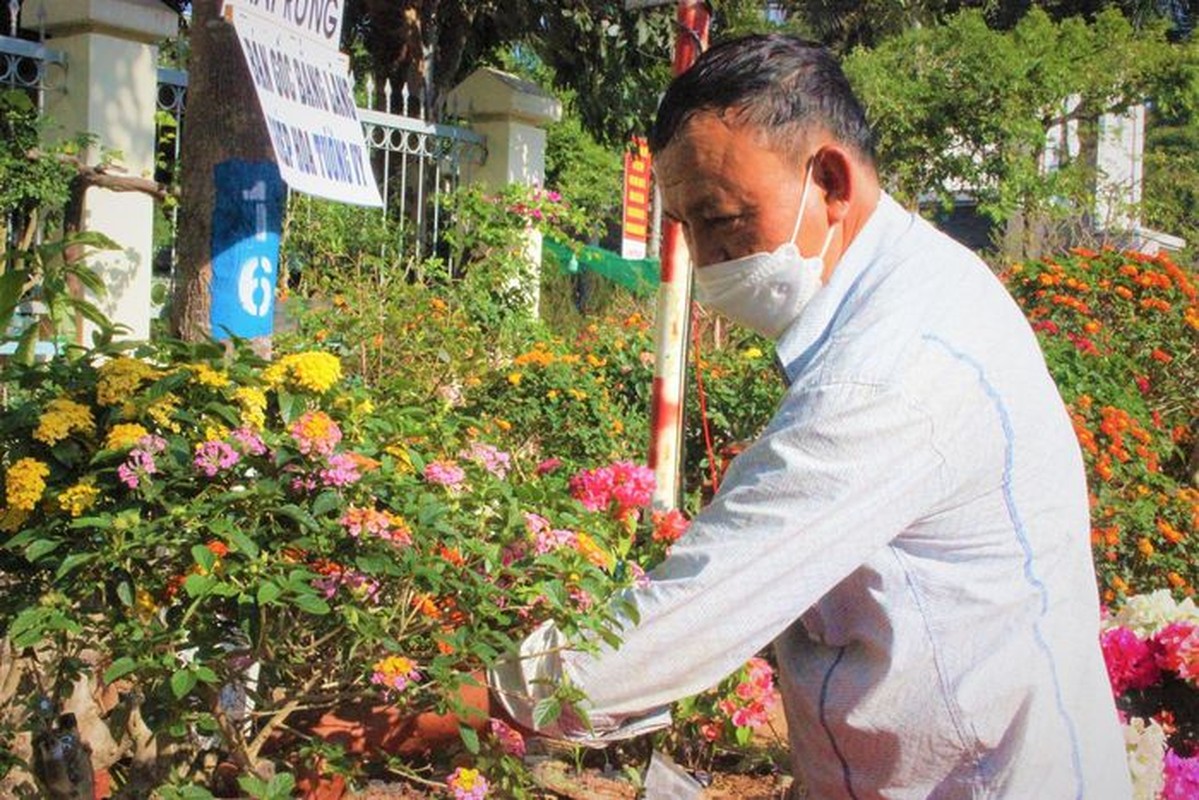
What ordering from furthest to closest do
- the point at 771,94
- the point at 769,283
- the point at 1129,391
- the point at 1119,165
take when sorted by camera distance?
1. the point at 1119,165
2. the point at 1129,391
3. the point at 769,283
4. the point at 771,94

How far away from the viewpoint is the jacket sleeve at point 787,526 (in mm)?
1370

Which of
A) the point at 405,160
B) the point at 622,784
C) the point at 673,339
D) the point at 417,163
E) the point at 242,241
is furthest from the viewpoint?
the point at 417,163

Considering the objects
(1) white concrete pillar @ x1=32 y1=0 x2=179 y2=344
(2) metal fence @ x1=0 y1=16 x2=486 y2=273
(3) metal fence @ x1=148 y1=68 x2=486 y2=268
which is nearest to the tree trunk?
(1) white concrete pillar @ x1=32 y1=0 x2=179 y2=344

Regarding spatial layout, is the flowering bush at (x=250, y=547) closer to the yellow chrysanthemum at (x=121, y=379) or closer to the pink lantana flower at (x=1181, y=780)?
the yellow chrysanthemum at (x=121, y=379)

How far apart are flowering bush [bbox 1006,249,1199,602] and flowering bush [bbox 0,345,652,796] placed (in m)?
3.83

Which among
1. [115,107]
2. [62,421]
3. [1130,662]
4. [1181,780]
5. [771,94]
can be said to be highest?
[115,107]

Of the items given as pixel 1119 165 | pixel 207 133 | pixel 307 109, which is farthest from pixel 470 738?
pixel 1119 165

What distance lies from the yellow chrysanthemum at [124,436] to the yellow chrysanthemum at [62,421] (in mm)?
64

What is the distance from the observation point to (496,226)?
7.94m

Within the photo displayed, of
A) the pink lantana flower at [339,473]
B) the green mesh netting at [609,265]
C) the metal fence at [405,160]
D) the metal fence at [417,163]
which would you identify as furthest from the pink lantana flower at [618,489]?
the green mesh netting at [609,265]

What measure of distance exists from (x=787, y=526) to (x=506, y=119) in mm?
7357

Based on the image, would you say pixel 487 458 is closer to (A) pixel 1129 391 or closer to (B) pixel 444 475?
(B) pixel 444 475

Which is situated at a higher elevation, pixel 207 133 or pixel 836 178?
pixel 207 133

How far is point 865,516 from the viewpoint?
1.38 meters
